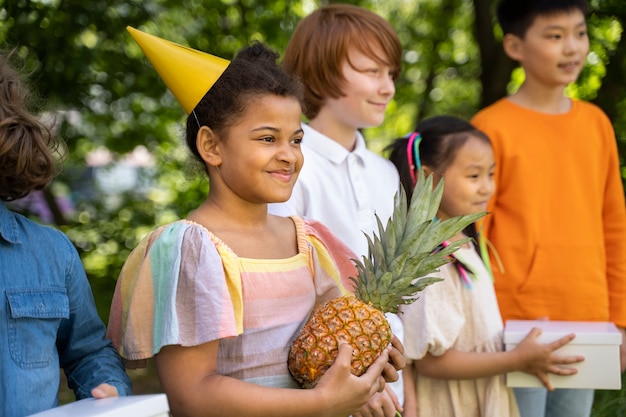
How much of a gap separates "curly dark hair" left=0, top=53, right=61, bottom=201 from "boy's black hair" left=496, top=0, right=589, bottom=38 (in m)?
2.79

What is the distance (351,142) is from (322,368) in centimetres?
133

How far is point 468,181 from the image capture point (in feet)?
12.6

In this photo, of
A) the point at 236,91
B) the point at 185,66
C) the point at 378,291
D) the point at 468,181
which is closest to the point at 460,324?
the point at 468,181

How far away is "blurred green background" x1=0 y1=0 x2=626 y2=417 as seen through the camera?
584cm

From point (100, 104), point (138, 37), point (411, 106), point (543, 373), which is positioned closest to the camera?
point (138, 37)

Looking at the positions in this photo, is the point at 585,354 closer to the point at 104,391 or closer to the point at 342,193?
the point at 342,193

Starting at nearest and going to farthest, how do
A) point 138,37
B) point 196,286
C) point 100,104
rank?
point 196,286 → point 138,37 → point 100,104

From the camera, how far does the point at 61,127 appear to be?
20.8ft

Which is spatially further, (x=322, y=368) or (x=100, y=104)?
(x=100, y=104)

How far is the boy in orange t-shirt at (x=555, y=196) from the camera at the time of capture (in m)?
4.21

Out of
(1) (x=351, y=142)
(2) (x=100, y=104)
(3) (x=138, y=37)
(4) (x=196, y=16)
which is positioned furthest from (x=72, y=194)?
(3) (x=138, y=37)

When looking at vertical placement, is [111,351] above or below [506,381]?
above

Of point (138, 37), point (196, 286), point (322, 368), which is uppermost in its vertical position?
point (138, 37)

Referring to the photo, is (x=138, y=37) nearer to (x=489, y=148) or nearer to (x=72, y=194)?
(x=489, y=148)
